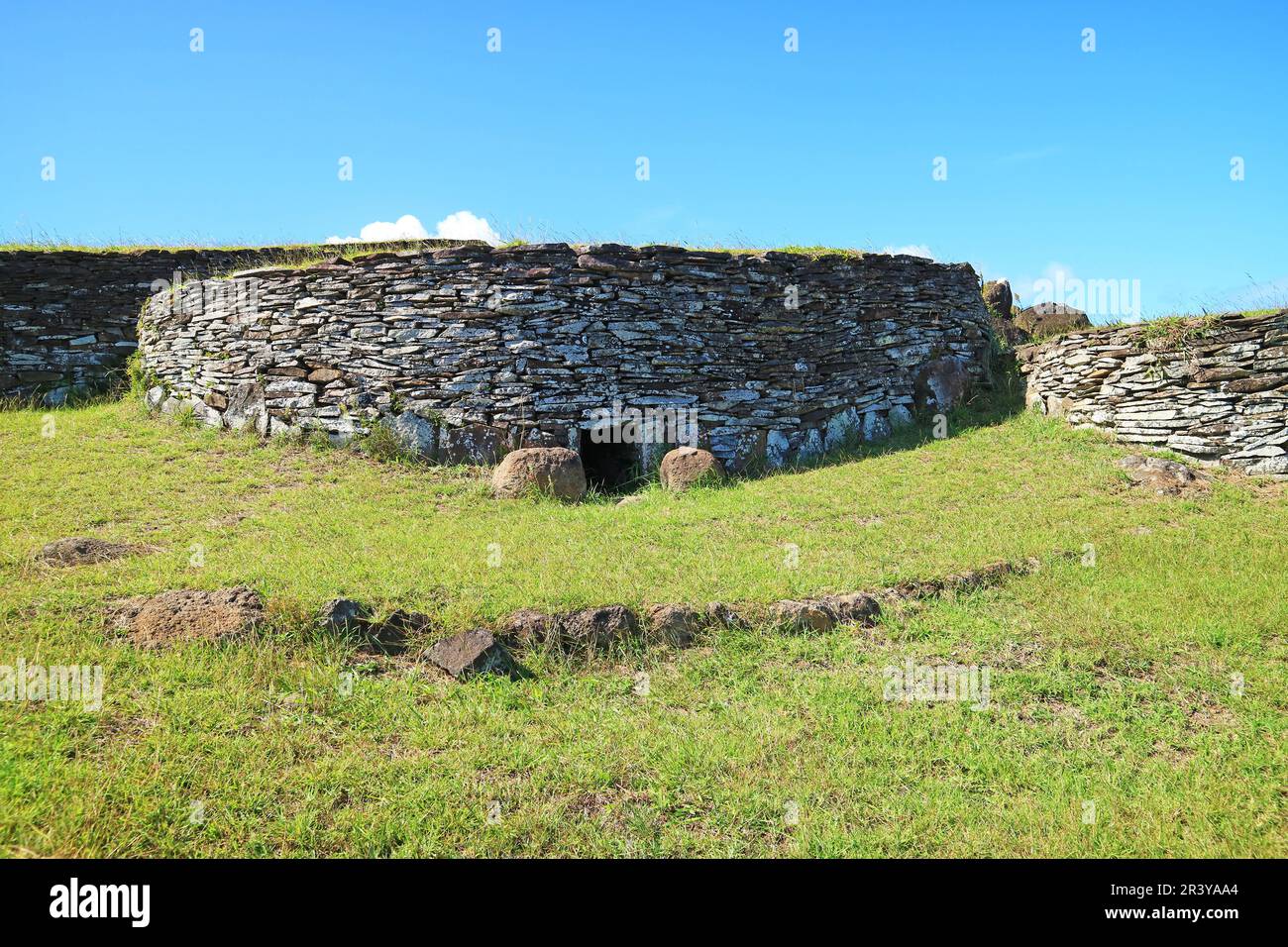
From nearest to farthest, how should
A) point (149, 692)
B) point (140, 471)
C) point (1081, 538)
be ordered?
point (149, 692)
point (1081, 538)
point (140, 471)

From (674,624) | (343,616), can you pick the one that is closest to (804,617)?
(674,624)

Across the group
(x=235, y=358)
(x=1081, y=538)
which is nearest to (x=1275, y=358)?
(x=1081, y=538)

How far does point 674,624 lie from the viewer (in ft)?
19.9

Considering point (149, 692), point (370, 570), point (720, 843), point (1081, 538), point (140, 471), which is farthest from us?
point (140, 471)

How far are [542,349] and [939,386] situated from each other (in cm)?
654

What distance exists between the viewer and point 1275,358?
9875 millimetres

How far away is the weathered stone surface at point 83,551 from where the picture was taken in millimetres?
6387

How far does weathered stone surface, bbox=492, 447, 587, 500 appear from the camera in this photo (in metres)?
9.78

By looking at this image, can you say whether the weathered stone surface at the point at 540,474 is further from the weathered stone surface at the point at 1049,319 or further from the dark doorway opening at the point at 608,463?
the weathered stone surface at the point at 1049,319

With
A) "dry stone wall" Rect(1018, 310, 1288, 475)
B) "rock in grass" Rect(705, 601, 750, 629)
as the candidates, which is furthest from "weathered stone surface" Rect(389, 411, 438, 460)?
"dry stone wall" Rect(1018, 310, 1288, 475)

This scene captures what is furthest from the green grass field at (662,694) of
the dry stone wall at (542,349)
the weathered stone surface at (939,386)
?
the weathered stone surface at (939,386)

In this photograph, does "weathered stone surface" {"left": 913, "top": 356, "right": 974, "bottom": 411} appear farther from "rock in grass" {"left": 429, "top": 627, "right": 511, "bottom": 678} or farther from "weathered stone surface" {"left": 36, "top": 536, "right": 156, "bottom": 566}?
"weathered stone surface" {"left": 36, "top": 536, "right": 156, "bottom": 566}
